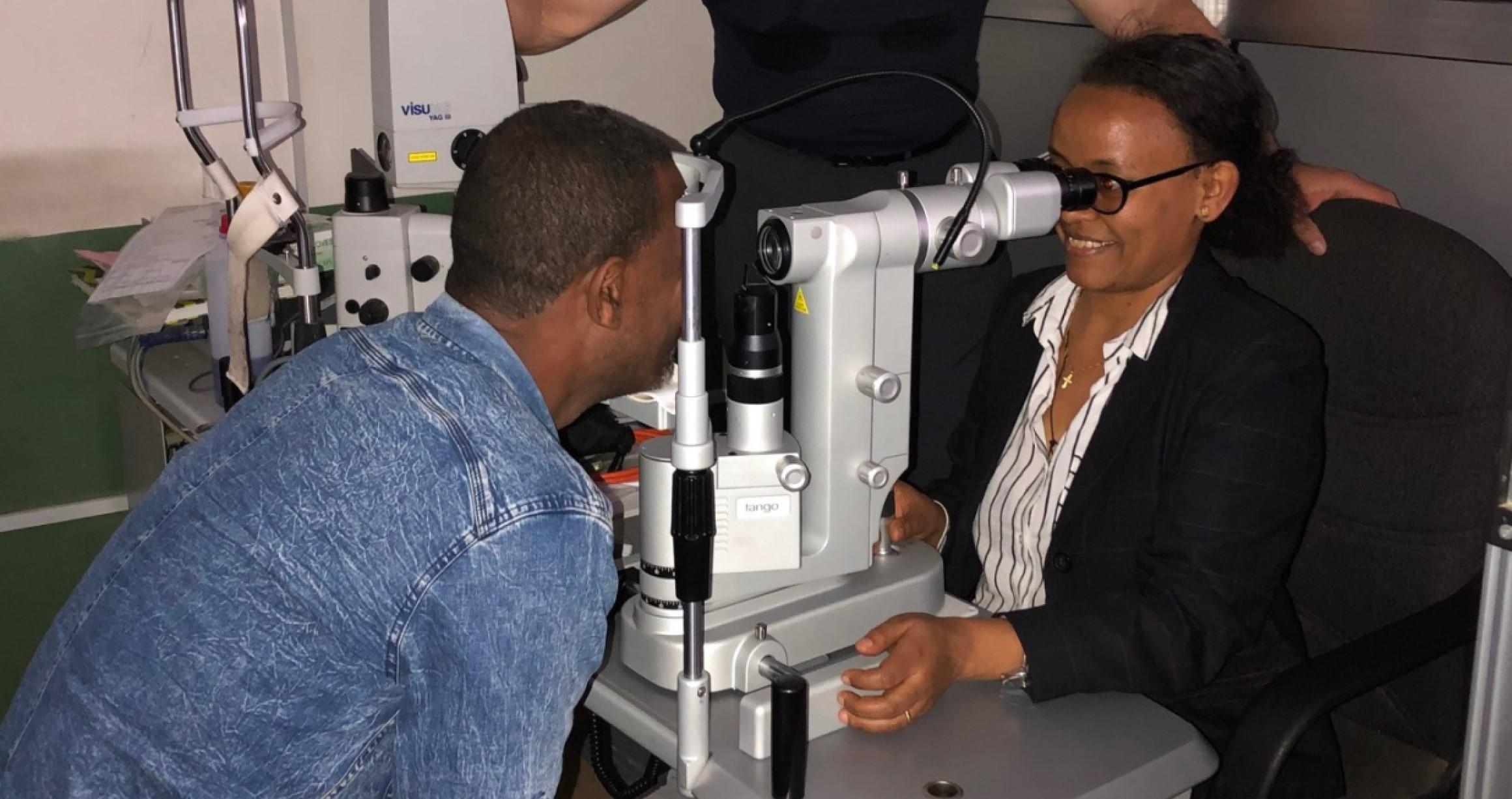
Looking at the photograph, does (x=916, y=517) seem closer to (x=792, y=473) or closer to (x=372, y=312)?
(x=792, y=473)

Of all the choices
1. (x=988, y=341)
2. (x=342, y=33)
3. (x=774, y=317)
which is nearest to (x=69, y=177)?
(x=342, y=33)

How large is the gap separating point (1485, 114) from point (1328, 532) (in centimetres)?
66

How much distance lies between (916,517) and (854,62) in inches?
26.1

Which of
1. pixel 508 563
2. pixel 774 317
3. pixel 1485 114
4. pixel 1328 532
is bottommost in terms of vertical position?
pixel 1328 532

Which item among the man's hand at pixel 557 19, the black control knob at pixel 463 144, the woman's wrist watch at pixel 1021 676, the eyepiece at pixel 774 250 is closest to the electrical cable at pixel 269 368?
the black control knob at pixel 463 144

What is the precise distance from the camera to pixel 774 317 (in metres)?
1.11

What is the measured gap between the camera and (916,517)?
5.17ft

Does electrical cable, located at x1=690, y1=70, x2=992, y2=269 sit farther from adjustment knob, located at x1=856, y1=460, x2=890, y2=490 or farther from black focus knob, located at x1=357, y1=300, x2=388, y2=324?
black focus knob, located at x1=357, y1=300, x2=388, y2=324

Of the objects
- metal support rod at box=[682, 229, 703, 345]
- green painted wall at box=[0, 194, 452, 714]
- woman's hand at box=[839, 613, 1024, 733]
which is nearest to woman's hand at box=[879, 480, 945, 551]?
woman's hand at box=[839, 613, 1024, 733]

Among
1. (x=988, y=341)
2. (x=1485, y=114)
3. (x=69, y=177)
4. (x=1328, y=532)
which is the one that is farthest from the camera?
(x=69, y=177)

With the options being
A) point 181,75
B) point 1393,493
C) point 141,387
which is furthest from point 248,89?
point 1393,493

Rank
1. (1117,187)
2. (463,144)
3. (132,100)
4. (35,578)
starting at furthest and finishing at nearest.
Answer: (35,578), (132,100), (463,144), (1117,187)

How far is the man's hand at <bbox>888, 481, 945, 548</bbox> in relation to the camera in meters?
1.55

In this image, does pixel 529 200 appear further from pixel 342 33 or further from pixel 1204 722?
pixel 342 33
